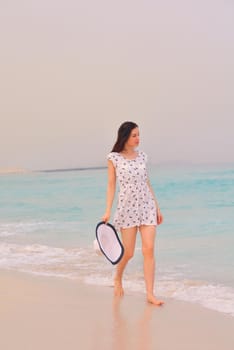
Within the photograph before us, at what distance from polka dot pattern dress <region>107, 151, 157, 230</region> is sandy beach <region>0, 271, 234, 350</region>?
58cm

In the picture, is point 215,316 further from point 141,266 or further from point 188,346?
point 141,266

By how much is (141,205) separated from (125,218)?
0.15 m

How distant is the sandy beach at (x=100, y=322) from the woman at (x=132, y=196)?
372 mm

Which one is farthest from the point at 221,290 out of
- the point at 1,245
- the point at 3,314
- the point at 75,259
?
the point at 1,245

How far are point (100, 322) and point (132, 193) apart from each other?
1.02 m

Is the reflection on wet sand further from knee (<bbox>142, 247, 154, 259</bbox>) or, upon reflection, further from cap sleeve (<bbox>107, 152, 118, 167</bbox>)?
cap sleeve (<bbox>107, 152, 118, 167</bbox>)

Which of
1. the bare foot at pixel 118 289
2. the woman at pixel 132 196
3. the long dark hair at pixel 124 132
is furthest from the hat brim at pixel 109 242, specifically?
the long dark hair at pixel 124 132

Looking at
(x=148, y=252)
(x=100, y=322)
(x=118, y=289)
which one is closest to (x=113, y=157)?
(x=148, y=252)

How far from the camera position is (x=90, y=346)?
316 cm

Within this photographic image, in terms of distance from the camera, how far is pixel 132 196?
4316 millimetres

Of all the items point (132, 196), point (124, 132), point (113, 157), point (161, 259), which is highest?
point (124, 132)

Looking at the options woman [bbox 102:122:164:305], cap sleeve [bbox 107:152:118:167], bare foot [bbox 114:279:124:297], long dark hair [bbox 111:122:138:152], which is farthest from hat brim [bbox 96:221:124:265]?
long dark hair [bbox 111:122:138:152]

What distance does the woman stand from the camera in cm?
429

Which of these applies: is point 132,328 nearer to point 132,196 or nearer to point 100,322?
point 100,322
